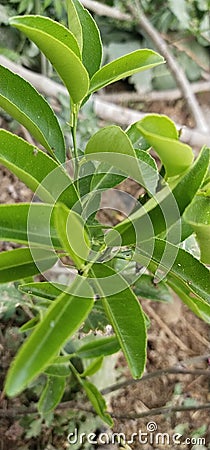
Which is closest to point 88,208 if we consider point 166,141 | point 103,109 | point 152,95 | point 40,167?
point 40,167

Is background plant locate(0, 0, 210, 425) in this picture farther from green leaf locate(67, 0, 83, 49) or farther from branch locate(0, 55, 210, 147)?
branch locate(0, 55, 210, 147)

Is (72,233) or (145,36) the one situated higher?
(72,233)

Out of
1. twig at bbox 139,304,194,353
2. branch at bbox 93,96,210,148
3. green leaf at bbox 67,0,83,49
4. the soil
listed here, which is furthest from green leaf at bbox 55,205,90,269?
branch at bbox 93,96,210,148

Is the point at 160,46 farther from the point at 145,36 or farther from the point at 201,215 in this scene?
the point at 201,215

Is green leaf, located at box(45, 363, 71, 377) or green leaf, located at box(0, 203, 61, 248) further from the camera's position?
green leaf, located at box(45, 363, 71, 377)

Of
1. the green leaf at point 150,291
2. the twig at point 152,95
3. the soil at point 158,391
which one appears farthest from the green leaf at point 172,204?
the twig at point 152,95

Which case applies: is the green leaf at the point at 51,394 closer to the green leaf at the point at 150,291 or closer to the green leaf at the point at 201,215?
the green leaf at the point at 150,291
